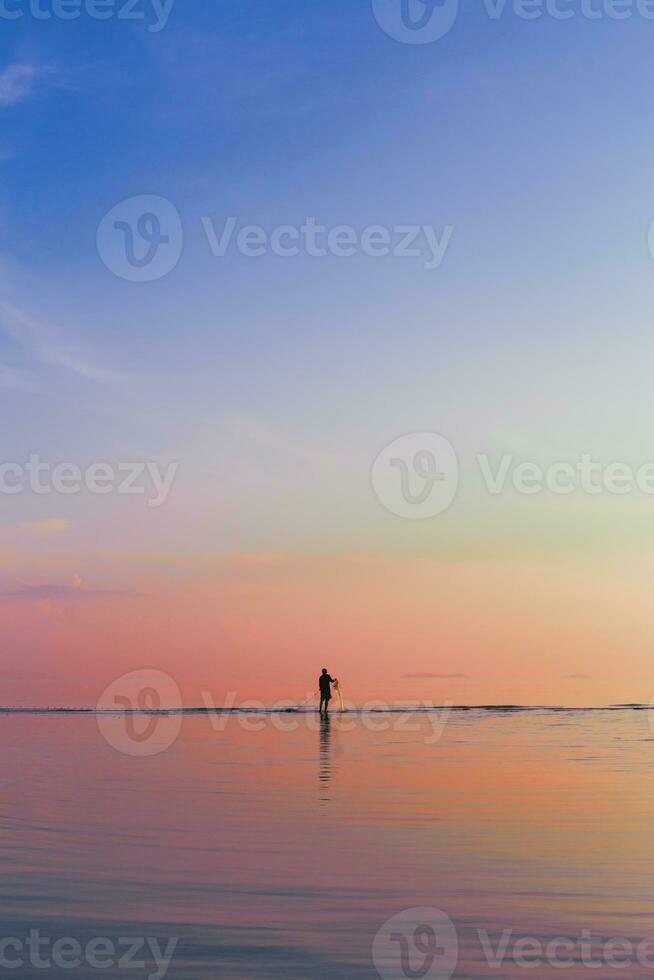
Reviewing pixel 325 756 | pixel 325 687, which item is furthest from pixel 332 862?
pixel 325 687

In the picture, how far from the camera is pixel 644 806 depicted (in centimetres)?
1758

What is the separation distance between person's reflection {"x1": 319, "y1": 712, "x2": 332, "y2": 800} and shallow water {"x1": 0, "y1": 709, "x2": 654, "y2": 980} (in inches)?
5.0

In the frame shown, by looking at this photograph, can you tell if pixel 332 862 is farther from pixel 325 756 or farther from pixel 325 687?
pixel 325 687

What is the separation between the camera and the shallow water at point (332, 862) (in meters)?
9.02

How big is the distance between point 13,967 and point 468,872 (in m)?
5.66

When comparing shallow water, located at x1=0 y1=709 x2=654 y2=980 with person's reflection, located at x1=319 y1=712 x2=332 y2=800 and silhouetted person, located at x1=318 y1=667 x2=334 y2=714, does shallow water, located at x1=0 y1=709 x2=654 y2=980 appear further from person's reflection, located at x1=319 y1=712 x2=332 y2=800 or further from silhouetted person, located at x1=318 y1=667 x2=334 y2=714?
silhouetted person, located at x1=318 y1=667 x2=334 y2=714

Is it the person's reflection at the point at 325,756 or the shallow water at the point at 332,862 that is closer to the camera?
the shallow water at the point at 332,862

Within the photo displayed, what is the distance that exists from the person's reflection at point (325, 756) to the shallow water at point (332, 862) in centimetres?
13

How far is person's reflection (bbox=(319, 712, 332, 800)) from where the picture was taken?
20.7 meters

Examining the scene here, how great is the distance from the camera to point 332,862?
12.6 m

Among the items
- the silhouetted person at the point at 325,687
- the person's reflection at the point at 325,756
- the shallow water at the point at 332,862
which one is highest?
the silhouetted person at the point at 325,687

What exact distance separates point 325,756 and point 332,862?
15020 mm

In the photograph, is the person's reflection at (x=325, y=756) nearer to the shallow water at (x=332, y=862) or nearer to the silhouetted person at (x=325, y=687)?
the shallow water at (x=332, y=862)

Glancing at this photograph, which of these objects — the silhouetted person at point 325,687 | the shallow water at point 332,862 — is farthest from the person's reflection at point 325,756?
the silhouetted person at point 325,687
